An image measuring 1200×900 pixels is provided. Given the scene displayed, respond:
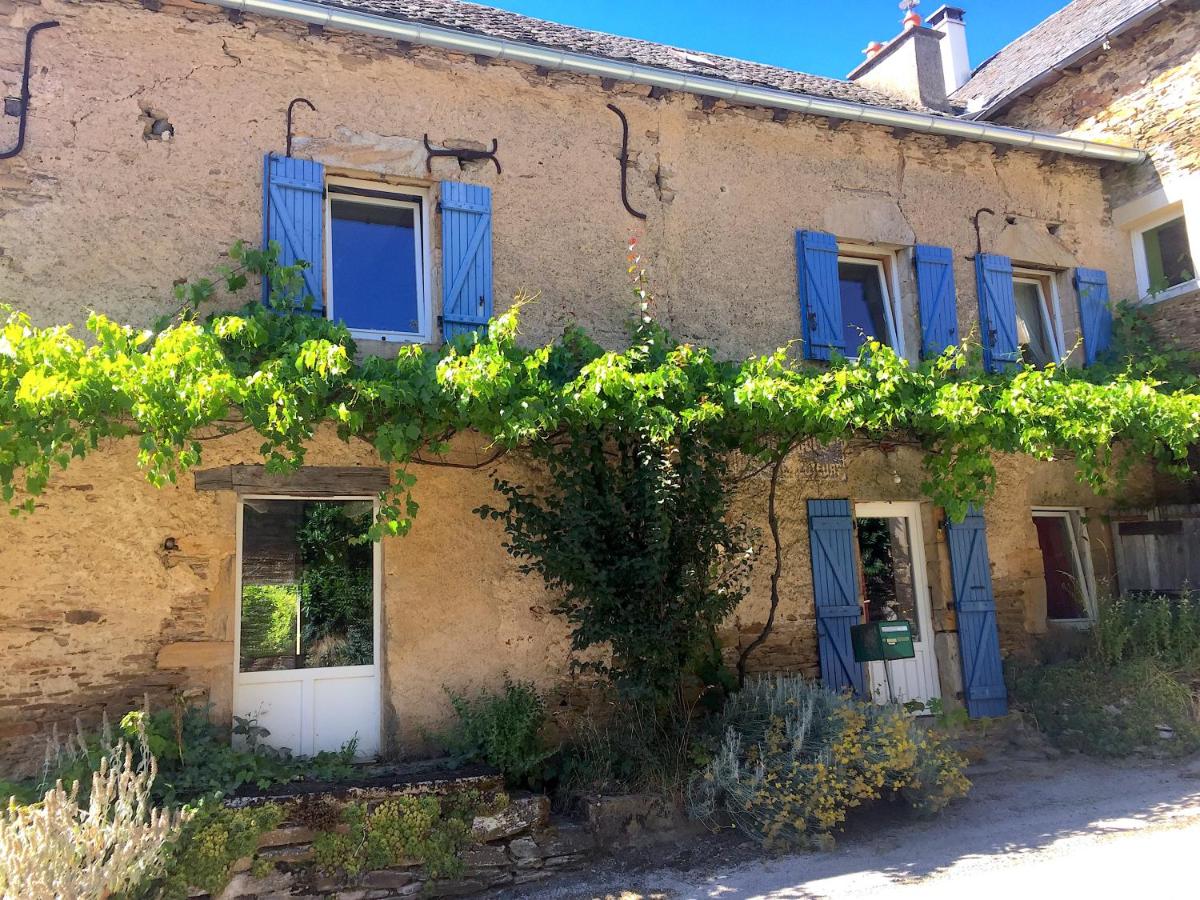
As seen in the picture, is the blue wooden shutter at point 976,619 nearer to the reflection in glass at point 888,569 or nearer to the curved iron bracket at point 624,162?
the reflection in glass at point 888,569

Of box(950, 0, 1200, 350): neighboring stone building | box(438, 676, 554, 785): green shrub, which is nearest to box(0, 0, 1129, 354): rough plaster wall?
box(950, 0, 1200, 350): neighboring stone building

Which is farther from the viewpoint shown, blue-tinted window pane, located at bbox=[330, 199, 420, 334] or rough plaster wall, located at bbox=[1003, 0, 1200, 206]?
rough plaster wall, located at bbox=[1003, 0, 1200, 206]

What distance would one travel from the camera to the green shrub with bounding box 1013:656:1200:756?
6.29 m

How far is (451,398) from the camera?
4.70 meters

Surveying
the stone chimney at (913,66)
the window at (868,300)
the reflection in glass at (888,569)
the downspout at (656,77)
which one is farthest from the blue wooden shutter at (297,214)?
the stone chimney at (913,66)

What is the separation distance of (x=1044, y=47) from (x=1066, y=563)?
552 centimetres

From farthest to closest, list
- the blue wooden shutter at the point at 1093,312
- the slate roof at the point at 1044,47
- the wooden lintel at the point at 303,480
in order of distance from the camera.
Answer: the slate roof at the point at 1044,47
the blue wooden shutter at the point at 1093,312
the wooden lintel at the point at 303,480

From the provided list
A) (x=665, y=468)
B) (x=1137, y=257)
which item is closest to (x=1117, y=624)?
(x=1137, y=257)

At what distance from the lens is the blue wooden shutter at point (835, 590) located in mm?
6551

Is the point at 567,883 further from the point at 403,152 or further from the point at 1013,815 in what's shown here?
the point at 403,152

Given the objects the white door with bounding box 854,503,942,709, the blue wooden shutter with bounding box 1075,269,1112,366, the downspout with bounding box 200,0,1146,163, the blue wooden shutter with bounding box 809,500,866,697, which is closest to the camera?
the downspout with bounding box 200,0,1146,163

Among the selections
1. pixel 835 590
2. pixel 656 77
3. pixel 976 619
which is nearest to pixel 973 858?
pixel 835 590

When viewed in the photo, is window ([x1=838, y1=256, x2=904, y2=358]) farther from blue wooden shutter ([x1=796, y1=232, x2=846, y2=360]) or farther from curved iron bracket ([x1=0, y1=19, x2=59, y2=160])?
curved iron bracket ([x1=0, y1=19, x2=59, y2=160])

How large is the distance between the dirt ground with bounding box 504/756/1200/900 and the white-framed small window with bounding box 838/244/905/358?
145 inches
